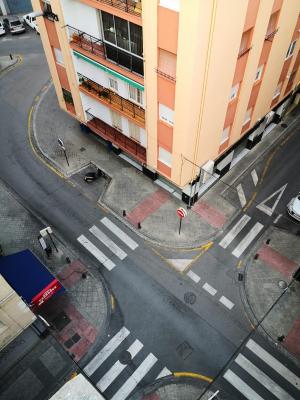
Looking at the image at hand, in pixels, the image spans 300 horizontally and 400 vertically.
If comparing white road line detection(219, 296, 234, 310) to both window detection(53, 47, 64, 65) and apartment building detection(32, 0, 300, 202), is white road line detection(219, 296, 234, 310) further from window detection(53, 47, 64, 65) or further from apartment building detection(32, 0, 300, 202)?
window detection(53, 47, 64, 65)

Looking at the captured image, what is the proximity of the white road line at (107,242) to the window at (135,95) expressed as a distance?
413 inches

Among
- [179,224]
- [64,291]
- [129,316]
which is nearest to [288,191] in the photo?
[179,224]

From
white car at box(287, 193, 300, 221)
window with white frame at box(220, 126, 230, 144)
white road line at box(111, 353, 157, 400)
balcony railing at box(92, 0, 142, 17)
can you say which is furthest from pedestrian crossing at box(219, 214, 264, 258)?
balcony railing at box(92, 0, 142, 17)

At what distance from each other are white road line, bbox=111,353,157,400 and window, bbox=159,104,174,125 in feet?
49.8

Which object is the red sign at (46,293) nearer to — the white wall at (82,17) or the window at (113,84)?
the window at (113,84)

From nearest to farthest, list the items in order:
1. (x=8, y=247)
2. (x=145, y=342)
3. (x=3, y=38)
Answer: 1. (x=145, y=342)
2. (x=8, y=247)
3. (x=3, y=38)

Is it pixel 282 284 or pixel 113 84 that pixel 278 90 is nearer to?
pixel 113 84

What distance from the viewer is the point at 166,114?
2344 centimetres

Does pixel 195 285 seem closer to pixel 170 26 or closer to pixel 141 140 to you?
pixel 141 140

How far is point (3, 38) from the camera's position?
4941 centimetres

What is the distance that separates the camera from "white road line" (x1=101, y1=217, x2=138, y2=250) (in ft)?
90.0

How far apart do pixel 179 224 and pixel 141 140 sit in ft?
24.5

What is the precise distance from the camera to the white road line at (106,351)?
857 inches

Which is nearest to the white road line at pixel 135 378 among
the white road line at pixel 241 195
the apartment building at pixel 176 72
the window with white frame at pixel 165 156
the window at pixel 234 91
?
the apartment building at pixel 176 72
